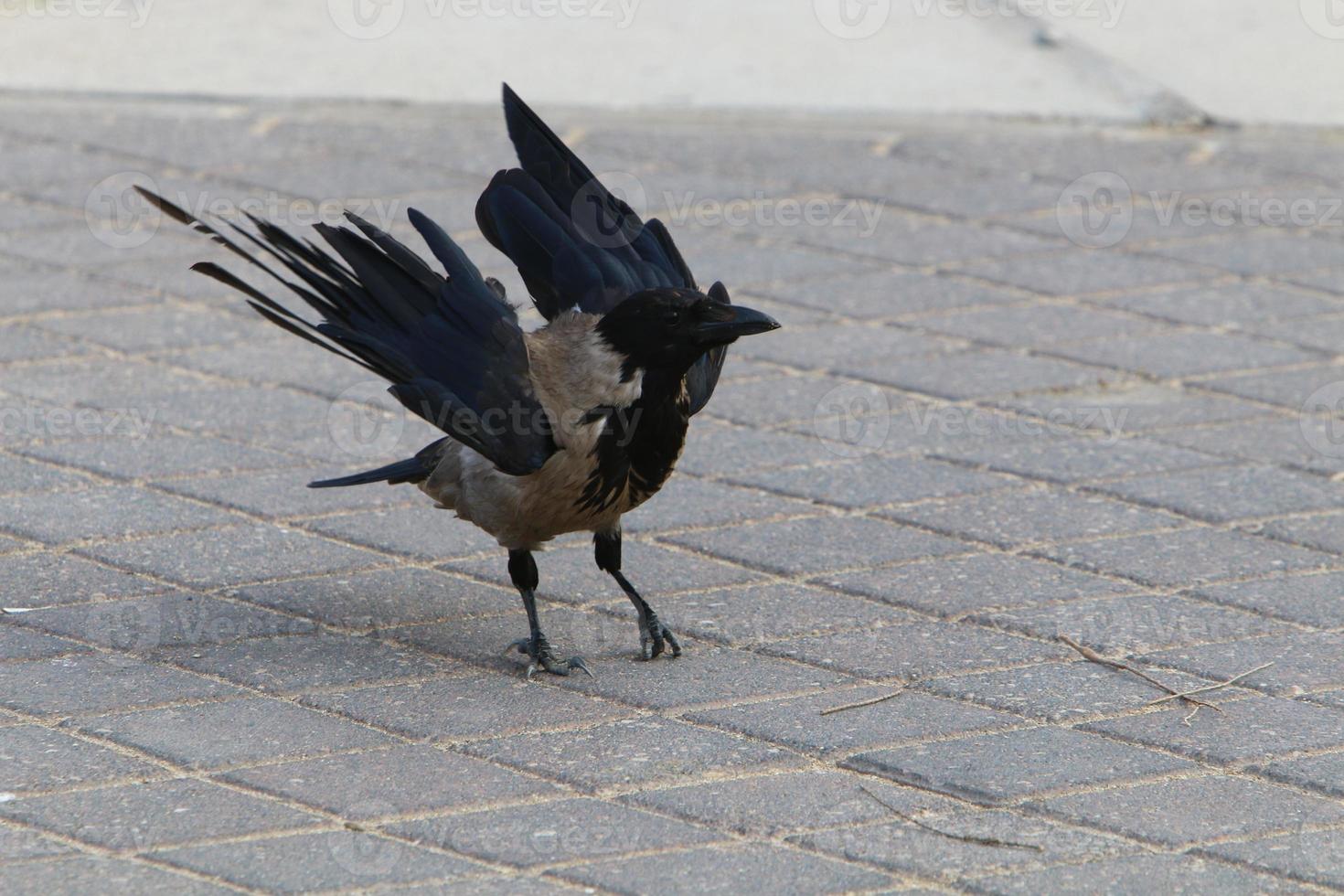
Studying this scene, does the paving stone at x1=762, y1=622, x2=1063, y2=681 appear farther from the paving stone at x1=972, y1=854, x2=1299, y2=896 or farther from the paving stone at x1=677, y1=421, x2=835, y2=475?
the paving stone at x1=677, y1=421, x2=835, y2=475

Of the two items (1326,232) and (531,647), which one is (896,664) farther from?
(1326,232)

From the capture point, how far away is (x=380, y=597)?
13.2 ft

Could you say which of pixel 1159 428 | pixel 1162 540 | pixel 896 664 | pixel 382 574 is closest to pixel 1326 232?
pixel 1159 428

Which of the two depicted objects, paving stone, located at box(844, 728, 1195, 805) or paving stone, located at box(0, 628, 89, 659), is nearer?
paving stone, located at box(844, 728, 1195, 805)

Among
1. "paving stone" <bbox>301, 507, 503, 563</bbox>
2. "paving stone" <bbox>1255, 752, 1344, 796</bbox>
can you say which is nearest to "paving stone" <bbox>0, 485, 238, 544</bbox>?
"paving stone" <bbox>301, 507, 503, 563</bbox>

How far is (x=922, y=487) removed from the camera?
4641mm

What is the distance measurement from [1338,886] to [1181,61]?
585 centimetres

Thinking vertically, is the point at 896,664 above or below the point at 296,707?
above

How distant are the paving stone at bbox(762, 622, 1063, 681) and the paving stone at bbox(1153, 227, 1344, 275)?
2663 mm

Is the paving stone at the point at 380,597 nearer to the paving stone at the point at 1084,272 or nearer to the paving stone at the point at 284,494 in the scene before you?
the paving stone at the point at 284,494

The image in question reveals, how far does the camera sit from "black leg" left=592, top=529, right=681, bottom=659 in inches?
148

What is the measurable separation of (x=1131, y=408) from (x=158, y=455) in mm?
2598

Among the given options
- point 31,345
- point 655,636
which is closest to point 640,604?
point 655,636

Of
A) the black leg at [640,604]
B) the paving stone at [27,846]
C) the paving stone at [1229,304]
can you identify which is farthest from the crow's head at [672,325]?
the paving stone at [1229,304]
